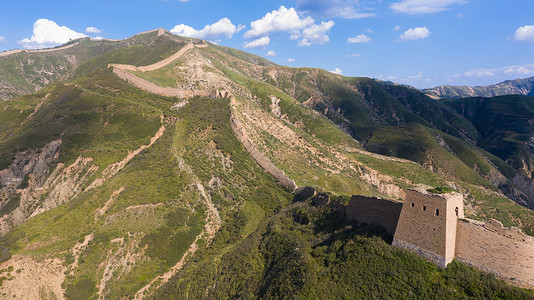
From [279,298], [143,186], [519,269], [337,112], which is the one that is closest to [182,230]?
[143,186]

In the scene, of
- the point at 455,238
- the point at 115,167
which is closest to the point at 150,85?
the point at 115,167

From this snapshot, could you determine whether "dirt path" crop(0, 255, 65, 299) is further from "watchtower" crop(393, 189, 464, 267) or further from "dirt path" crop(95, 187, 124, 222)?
"watchtower" crop(393, 189, 464, 267)

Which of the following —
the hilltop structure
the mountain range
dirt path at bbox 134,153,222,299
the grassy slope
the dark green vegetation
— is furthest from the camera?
the grassy slope

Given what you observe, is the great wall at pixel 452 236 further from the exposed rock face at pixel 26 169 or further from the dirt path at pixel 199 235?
the exposed rock face at pixel 26 169

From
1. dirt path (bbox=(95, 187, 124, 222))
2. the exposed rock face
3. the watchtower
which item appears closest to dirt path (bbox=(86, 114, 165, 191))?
dirt path (bbox=(95, 187, 124, 222))

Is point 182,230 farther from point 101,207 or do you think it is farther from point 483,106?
point 483,106

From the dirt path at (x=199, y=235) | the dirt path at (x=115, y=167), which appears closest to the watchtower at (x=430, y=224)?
the dirt path at (x=199, y=235)

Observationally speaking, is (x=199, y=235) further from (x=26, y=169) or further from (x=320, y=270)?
(x=26, y=169)
